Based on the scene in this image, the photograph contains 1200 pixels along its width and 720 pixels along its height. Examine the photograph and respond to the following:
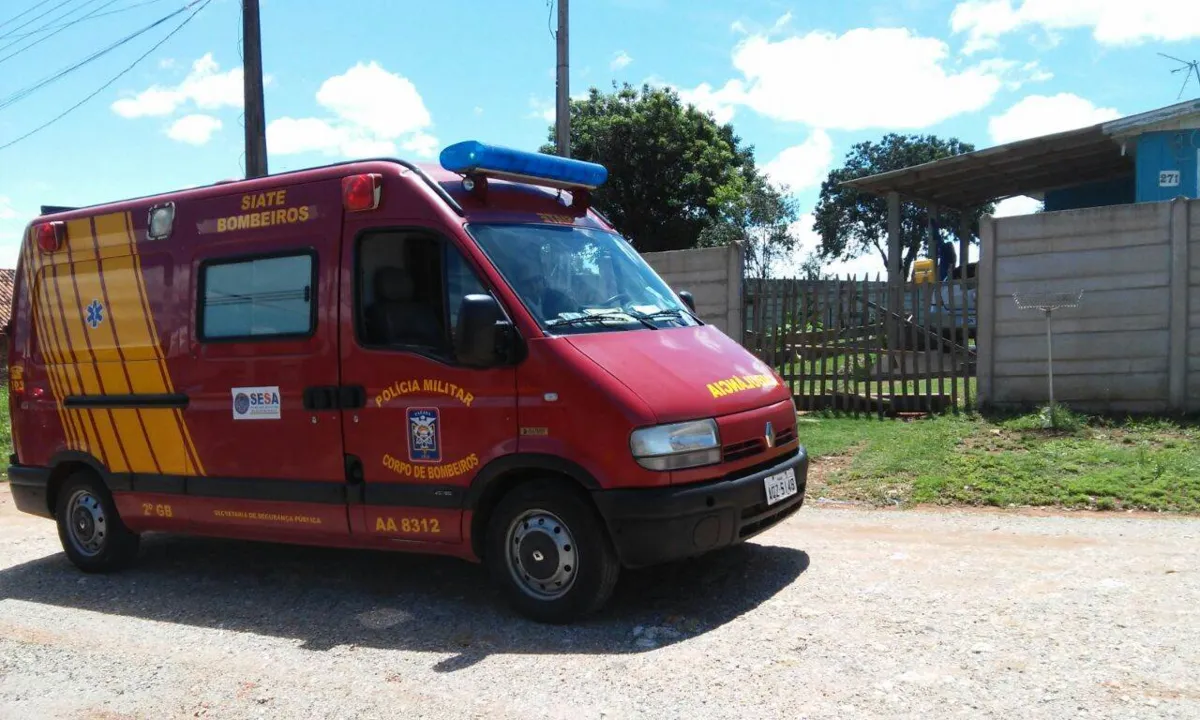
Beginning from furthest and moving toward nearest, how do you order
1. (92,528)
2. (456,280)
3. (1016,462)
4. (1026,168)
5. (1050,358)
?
(1026,168) → (1050,358) → (1016,462) → (92,528) → (456,280)

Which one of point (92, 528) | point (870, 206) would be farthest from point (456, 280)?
point (870, 206)

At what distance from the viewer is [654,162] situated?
3164cm

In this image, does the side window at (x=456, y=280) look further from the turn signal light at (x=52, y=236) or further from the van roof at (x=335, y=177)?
the turn signal light at (x=52, y=236)

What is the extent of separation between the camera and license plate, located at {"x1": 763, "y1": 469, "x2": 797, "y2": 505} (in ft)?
16.8

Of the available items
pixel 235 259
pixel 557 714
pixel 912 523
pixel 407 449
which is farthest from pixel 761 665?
pixel 235 259

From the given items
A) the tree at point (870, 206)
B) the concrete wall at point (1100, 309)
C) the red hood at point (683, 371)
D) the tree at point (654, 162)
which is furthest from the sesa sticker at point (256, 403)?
the tree at point (870, 206)

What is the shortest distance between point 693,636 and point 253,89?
10.7 metres

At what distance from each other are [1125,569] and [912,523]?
1.65 meters

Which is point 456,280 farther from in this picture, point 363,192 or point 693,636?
point 693,636

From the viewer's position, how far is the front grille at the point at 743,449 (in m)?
4.93

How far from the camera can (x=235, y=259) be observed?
6113 mm

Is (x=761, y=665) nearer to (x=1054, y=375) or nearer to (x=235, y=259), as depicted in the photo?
(x=235, y=259)

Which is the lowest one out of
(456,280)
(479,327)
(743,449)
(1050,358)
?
(743,449)

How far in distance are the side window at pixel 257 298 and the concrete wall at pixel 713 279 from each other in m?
6.96
